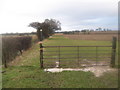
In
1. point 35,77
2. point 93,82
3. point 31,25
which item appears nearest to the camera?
point 93,82

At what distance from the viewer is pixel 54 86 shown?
14.9ft

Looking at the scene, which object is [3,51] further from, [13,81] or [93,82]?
[93,82]

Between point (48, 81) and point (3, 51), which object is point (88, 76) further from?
point (3, 51)

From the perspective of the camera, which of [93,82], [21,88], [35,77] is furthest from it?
[35,77]

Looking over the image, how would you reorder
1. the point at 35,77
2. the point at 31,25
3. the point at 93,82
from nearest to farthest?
1. the point at 93,82
2. the point at 35,77
3. the point at 31,25

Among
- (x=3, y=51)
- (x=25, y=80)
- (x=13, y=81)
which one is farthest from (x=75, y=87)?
(x=3, y=51)

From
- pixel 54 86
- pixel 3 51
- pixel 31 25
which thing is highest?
pixel 31 25

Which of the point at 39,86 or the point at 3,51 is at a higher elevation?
the point at 3,51

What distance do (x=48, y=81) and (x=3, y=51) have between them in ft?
15.1

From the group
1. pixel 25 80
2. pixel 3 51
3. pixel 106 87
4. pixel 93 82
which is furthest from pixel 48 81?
pixel 3 51

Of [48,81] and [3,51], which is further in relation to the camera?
[3,51]

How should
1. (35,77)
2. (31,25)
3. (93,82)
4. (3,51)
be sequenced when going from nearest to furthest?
(93,82) → (35,77) → (3,51) → (31,25)

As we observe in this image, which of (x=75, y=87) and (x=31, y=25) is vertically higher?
(x=31, y=25)

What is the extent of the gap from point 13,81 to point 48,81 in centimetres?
121
